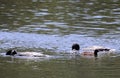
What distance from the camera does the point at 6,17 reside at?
34.3m

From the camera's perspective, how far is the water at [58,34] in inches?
766

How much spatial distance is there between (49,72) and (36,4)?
21719 mm

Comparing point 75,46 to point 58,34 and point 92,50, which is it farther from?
point 58,34

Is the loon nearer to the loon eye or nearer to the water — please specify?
the loon eye

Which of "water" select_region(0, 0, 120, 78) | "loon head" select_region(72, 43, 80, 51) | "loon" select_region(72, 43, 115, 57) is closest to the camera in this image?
"water" select_region(0, 0, 120, 78)

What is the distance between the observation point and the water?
63.9 ft

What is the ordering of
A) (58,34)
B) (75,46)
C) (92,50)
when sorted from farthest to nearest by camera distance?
(58,34), (75,46), (92,50)

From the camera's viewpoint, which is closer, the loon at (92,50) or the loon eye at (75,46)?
the loon at (92,50)

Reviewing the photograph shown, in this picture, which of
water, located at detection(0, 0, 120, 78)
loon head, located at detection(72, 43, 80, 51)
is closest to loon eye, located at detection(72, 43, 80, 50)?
loon head, located at detection(72, 43, 80, 51)

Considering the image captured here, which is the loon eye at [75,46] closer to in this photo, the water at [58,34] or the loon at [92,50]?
the loon at [92,50]

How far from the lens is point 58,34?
2759 cm

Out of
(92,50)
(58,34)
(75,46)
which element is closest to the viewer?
(92,50)

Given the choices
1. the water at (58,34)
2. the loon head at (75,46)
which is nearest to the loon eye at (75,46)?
the loon head at (75,46)

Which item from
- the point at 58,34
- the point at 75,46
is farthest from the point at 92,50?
the point at 58,34
